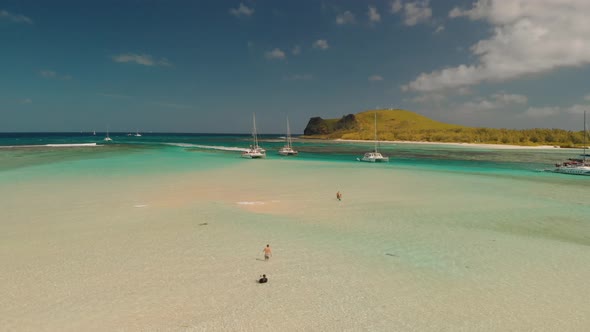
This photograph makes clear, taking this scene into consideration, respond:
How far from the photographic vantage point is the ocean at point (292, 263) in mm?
12672

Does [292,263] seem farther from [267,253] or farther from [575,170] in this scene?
[575,170]

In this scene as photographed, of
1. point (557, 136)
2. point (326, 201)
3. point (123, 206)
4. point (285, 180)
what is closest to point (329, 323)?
point (326, 201)

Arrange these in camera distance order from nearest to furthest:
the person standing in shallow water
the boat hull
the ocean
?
the ocean → the person standing in shallow water → the boat hull

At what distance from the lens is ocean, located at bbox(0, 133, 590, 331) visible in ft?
41.6

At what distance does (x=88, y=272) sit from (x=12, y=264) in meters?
4.38

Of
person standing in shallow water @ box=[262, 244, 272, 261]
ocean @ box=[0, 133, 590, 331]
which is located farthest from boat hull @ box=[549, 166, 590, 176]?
person standing in shallow water @ box=[262, 244, 272, 261]

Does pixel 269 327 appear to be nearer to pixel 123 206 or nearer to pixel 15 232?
pixel 15 232

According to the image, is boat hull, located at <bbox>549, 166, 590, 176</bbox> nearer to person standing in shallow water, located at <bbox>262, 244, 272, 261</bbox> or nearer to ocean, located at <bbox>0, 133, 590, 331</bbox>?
ocean, located at <bbox>0, 133, 590, 331</bbox>

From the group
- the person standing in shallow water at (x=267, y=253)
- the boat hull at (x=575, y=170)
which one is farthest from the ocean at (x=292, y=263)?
the boat hull at (x=575, y=170)

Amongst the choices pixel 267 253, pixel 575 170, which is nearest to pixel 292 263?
pixel 267 253

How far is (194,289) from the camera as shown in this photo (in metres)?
14.6

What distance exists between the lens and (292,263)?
17547mm

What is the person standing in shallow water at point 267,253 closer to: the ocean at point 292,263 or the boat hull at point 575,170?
the ocean at point 292,263

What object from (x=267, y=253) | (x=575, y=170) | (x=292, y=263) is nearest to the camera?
(x=292, y=263)
